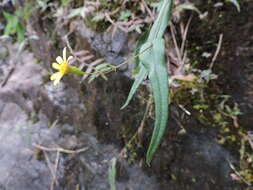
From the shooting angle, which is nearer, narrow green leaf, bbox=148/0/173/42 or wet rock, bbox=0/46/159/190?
narrow green leaf, bbox=148/0/173/42

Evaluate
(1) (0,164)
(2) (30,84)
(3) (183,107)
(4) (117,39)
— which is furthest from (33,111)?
(3) (183,107)

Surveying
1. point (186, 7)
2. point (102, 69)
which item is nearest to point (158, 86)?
point (102, 69)

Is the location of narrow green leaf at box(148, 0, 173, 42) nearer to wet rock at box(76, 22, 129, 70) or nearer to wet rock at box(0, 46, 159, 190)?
wet rock at box(76, 22, 129, 70)

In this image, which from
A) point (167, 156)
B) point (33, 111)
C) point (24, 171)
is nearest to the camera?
point (167, 156)

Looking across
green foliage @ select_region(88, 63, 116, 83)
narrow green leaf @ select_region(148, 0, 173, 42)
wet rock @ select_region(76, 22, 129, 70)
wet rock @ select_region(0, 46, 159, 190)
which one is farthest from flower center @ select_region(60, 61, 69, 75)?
wet rock @ select_region(0, 46, 159, 190)

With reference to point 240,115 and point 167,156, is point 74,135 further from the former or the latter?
point 240,115

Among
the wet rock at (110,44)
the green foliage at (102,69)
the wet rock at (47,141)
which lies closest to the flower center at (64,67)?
the green foliage at (102,69)

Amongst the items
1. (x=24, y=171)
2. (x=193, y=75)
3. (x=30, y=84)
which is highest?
(x=193, y=75)

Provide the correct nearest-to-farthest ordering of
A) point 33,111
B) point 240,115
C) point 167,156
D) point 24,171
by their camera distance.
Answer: point 240,115
point 167,156
point 24,171
point 33,111

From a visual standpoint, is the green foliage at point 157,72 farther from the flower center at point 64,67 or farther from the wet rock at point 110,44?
the wet rock at point 110,44
